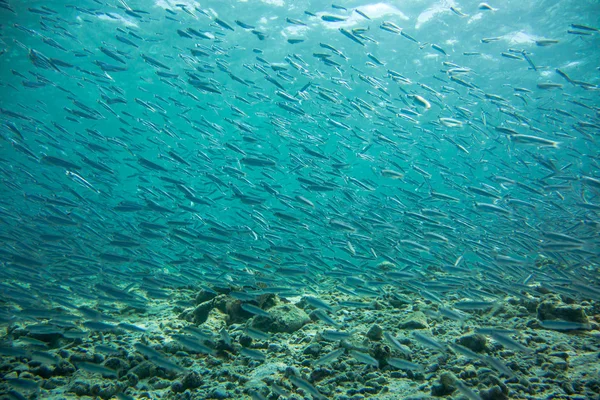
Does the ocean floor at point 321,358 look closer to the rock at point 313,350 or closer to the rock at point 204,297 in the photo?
the rock at point 313,350

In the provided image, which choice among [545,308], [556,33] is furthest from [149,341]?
[556,33]

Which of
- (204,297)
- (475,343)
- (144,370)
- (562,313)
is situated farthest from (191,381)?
(562,313)

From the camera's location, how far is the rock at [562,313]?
17.1 feet

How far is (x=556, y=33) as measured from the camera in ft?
59.2

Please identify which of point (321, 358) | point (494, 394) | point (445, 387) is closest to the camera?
point (494, 394)

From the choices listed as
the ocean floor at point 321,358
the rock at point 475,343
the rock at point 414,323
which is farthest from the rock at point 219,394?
the rock at point 475,343

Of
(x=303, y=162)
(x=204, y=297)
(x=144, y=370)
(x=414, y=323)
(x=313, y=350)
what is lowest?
(x=204, y=297)

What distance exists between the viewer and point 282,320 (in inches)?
235

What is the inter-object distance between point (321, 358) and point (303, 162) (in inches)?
284

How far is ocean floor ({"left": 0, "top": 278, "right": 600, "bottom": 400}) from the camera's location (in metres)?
3.69

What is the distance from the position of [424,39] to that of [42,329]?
24380 millimetres

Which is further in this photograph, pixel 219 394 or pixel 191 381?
pixel 191 381

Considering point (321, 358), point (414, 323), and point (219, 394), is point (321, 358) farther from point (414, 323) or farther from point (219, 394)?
point (414, 323)

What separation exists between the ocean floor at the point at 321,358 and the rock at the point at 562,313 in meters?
0.02
